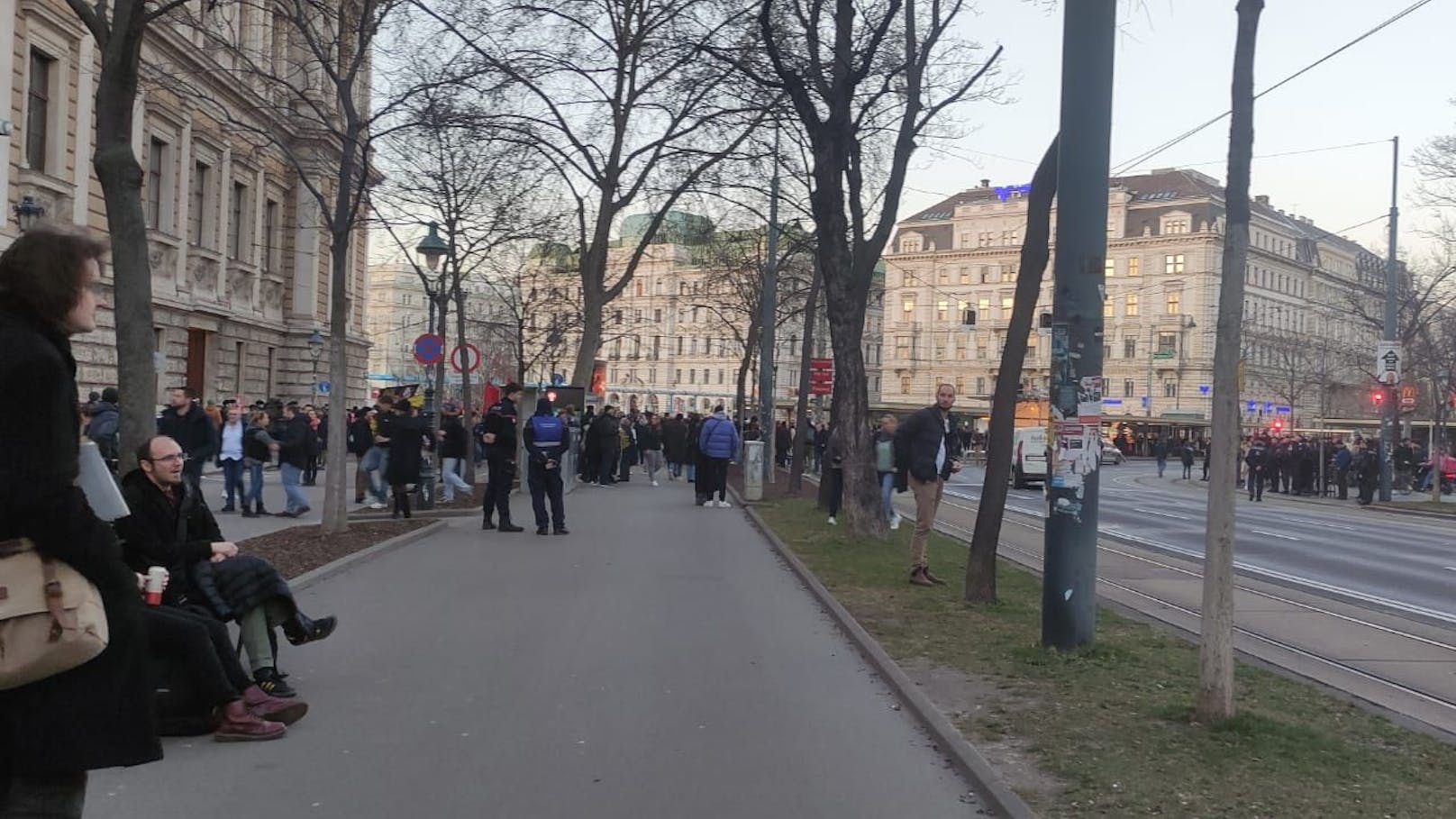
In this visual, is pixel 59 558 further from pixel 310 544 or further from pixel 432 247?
pixel 432 247

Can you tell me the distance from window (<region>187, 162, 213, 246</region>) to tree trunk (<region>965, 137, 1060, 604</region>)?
106 ft

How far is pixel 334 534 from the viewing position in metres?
15.6

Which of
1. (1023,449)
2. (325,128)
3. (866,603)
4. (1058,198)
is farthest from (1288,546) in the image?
(1023,449)

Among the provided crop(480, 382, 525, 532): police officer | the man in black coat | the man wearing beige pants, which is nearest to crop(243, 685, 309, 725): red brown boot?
the man wearing beige pants

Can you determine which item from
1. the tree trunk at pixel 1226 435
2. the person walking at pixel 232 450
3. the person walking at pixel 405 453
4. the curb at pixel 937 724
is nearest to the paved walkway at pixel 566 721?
the curb at pixel 937 724

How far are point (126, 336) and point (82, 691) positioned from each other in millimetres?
7986

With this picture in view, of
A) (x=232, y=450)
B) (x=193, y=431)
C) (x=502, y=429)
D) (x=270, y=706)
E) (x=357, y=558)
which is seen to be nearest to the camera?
(x=270, y=706)

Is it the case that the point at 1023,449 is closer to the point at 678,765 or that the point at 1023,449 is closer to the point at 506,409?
the point at 506,409

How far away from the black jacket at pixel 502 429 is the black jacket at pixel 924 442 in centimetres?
656

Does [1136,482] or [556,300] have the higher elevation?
[556,300]

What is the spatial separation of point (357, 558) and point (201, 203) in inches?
1139

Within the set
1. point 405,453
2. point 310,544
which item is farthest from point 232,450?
point 310,544

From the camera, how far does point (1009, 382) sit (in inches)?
429

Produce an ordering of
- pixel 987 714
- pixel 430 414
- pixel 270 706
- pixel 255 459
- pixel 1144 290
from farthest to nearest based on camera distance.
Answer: pixel 1144 290, pixel 430 414, pixel 255 459, pixel 987 714, pixel 270 706
